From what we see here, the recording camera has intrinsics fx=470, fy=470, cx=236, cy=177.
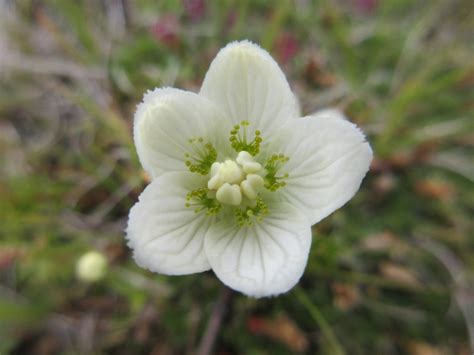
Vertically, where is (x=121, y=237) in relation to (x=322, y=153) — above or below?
below

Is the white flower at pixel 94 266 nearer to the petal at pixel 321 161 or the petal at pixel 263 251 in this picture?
the petal at pixel 263 251

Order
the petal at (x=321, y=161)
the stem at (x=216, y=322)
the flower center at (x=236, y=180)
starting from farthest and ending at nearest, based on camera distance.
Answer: the stem at (x=216, y=322) → the flower center at (x=236, y=180) → the petal at (x=321, y=161)

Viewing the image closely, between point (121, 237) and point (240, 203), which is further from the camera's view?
point (121, 237)

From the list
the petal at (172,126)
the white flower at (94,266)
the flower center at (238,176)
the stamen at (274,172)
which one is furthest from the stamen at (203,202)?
the white flower at (94,266)

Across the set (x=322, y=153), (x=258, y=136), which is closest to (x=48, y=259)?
(x=258, y=136)

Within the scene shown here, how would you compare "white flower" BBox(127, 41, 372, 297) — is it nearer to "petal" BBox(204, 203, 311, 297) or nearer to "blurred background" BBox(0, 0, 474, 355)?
"petal" BBox(204, 203, 311, 297)

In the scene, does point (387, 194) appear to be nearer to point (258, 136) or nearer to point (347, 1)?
point (258, 136)

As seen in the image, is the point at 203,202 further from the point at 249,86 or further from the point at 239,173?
the point at 249,86

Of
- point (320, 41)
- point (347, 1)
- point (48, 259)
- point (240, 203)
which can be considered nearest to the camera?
point (240, 203)
